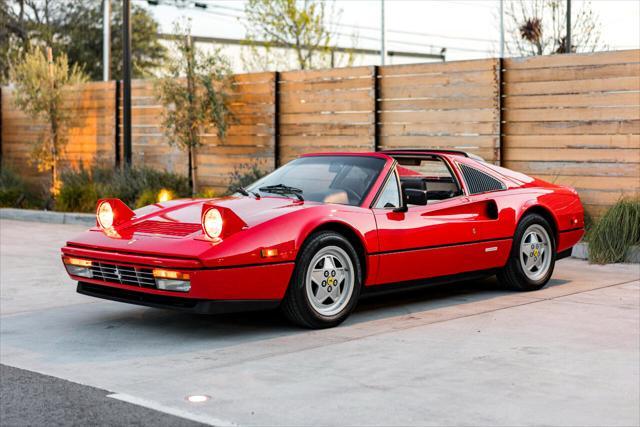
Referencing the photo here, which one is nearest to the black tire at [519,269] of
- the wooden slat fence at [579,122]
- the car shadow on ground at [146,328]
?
the car shadow on ground at [146,328]

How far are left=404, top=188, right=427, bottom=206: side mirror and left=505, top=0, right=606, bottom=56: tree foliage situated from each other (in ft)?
52.3

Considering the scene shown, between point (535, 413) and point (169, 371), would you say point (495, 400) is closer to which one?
point (535, 413)

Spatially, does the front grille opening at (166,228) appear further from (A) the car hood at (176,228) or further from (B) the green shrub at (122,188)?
(B) the green shrub at (122,188)

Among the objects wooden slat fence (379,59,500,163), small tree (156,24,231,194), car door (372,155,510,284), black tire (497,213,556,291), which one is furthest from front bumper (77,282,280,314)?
small tree (156,24,231,194)

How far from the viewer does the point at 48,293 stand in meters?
8.10

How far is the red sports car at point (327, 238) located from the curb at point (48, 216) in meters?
7.96

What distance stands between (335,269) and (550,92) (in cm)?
638

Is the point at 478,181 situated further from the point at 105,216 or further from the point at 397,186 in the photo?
the point at 105,216

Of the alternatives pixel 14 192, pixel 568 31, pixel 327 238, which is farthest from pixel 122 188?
pixel 568 31

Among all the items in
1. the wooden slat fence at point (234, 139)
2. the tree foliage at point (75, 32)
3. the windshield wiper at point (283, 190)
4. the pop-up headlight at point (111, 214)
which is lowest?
the pop-up headlight at point (111, 214)

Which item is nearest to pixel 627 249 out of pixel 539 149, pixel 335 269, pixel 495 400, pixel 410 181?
pixel 539 149

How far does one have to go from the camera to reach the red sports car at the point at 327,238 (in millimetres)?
6078

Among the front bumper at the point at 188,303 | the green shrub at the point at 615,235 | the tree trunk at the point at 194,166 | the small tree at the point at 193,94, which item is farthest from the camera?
the tree trunk at the point at 194,166

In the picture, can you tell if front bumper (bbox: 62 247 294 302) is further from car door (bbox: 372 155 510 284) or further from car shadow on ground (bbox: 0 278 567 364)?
car door (bbox: 372 155 510 284)
